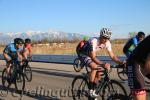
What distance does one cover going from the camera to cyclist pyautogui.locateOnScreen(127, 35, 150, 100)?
4617 millimetres

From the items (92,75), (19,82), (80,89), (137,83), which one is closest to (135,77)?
(137,83)

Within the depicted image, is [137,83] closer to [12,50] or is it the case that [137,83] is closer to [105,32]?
[105,32]

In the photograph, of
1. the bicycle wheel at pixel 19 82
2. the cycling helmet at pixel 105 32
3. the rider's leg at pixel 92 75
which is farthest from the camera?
the bicycle wheel at pixel 19 82

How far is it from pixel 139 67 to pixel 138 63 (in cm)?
8

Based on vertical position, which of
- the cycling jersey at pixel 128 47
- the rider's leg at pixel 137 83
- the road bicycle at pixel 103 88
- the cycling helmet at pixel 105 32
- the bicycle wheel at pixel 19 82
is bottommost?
the bicycle wheel at pixel 19 82

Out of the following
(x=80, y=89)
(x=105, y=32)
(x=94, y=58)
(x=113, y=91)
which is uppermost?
(x=105, y=32)

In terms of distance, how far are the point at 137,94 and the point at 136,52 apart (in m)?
0.68

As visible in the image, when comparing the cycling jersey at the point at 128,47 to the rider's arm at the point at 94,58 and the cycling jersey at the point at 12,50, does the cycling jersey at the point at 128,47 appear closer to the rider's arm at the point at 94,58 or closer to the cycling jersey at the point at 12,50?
the rider's arm at the point at 94,58

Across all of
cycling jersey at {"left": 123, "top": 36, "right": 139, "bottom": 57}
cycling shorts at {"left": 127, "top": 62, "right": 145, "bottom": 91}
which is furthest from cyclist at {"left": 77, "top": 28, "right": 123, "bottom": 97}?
cycling shorts at {"left": 127, "top": 62, "right": 145, "bottom": 91}

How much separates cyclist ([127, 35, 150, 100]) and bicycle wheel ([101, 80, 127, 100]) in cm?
159

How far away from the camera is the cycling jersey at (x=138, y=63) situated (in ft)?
15.3

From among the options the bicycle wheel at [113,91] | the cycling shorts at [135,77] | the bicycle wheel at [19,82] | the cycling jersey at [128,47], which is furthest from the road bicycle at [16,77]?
the cycling shorts at [135,77]

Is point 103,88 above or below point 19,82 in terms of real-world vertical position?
above

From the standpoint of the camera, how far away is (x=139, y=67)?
4.93 meters
